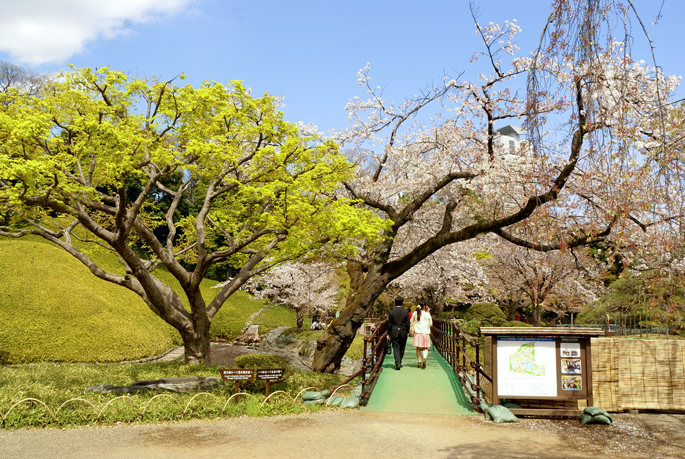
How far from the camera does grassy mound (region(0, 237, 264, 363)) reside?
16.0 meters

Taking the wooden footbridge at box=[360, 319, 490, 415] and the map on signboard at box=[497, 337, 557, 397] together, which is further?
the wooden footbridge at box=[360, 319, 490, 415]

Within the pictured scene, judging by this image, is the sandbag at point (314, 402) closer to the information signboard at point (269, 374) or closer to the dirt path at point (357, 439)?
the dirt path at point (357, 439)

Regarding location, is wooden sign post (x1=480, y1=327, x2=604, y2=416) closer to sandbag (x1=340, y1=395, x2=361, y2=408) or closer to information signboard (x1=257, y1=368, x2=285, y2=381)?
sandbag (x1=340, y1=395, x2=361, y2=408)

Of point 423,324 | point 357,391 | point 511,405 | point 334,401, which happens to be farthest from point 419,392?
point 423,324

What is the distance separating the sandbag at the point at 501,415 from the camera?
7279mm

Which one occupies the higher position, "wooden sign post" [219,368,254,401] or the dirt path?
"wooden sign post" [219,368,254,401]

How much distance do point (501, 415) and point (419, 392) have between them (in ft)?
7.11

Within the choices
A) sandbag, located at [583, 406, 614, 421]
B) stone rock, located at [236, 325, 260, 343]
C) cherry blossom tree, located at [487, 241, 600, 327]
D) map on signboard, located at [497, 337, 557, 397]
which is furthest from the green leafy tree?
stone rock, located at [236, 325, 260, 343]

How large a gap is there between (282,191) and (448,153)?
14.5ft

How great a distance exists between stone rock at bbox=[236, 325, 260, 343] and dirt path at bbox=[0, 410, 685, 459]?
19058 millimetres

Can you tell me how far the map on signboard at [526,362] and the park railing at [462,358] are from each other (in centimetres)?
57

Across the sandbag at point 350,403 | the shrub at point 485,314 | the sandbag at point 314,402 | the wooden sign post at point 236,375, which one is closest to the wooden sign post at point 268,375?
the wooden sign post at point 236,375

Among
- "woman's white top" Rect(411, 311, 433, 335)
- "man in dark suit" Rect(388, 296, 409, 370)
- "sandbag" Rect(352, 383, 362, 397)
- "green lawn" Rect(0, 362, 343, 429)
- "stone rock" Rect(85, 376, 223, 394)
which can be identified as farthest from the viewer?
"woman's white top" Rect(411, 311, 433, 335)

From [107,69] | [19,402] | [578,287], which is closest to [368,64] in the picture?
[107,69]
